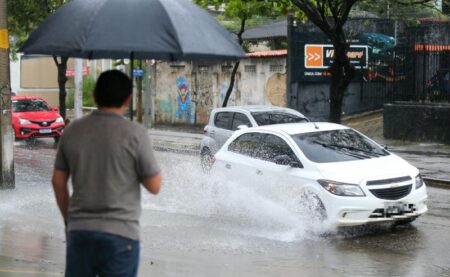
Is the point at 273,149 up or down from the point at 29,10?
down

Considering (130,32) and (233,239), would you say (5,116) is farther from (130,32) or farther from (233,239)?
(130,32)

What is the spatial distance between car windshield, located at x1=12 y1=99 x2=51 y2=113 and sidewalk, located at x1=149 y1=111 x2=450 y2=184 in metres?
4.34

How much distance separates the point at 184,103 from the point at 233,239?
26.5 metres

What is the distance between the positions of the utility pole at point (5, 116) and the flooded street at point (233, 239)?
385mm

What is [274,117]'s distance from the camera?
56.3 feet

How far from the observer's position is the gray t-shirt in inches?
160

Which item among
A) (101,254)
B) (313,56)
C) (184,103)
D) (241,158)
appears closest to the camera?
(101,254)

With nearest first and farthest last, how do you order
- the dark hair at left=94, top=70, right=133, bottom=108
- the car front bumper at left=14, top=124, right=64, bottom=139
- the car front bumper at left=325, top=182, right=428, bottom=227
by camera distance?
the dark hair at left=94, top=70, right=133, bottom=108, the car front bumper at left=325, top=182, right=428, bottom=227, the car front bumper at left=14, top=124, right=64, bottom=139

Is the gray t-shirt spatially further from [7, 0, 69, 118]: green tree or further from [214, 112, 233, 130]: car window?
[7, 0, 69, 118]: green tree

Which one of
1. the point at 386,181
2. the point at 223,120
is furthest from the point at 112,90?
the point at 223,120

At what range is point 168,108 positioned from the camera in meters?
37.2

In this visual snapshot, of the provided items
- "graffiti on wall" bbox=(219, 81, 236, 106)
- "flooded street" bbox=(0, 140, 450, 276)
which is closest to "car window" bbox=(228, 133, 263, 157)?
"flooded street" bbox=(0, 140, 450, 276)

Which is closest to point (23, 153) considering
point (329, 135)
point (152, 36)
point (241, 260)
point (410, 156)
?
point (410, 156)

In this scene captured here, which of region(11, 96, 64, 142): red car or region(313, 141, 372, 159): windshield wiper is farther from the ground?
region(313, 141, 372, 159): windshield wiper
